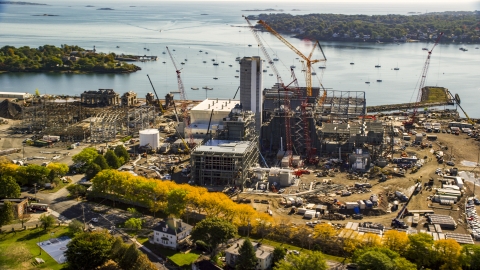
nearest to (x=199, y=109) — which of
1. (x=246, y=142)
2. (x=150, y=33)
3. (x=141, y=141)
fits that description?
(x=141, y=141)

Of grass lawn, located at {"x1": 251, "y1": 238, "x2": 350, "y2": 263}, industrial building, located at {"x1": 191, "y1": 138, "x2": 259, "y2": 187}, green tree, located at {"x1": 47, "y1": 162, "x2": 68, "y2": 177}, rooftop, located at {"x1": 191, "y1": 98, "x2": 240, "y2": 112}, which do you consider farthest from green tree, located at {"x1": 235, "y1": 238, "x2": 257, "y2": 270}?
rooftop, located at {"x1": 191, "y1": 98, "x2": 240, "y2": 112}

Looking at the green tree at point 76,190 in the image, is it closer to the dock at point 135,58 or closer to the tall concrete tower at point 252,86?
the tall concrete tower at point 252,86

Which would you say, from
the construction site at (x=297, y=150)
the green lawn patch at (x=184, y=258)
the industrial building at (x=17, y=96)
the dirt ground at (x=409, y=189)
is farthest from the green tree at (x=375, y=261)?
the industrial building at (x=17, y=96)

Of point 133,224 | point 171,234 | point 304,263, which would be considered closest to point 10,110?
point 133,224

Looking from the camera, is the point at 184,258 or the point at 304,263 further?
the point at 184,258

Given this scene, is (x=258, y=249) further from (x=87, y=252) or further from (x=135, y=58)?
(x=135, y=58)
